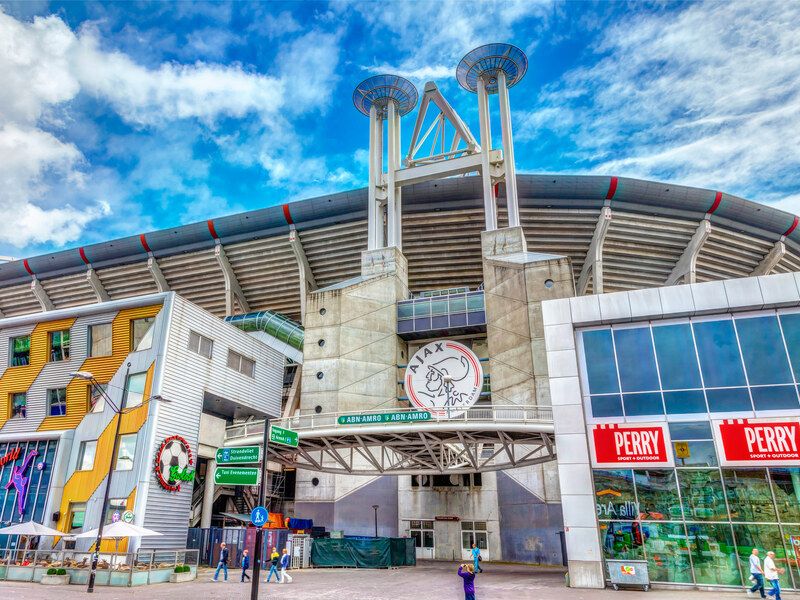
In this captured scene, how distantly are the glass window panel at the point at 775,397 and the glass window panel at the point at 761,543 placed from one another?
442cm

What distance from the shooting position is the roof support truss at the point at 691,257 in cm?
5209

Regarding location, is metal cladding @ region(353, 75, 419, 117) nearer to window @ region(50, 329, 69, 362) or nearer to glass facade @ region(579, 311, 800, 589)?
window @ region(50, 329, 69, 362)

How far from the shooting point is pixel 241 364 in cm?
3991

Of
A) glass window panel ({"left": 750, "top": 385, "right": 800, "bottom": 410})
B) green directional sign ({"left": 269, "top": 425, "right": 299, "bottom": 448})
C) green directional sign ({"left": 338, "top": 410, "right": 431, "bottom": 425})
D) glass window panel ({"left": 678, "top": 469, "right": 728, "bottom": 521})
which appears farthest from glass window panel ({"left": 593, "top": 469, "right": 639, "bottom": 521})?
green directional sign ({"left": 269, "top": 425, "right": 299, "bottom": 448})

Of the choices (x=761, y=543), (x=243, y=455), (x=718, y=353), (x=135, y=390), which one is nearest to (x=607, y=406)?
(x=718, y=353)

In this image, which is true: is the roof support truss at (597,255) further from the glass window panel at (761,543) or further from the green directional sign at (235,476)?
the green directional sign at (235,476)

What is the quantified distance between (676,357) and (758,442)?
4233 mm

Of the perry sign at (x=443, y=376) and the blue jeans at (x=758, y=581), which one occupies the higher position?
the perry sign at (x=443, y=376)

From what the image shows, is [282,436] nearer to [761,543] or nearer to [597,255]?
[761,543]

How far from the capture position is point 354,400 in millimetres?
45688

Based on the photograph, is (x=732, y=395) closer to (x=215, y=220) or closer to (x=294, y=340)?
(x=294, y=340)

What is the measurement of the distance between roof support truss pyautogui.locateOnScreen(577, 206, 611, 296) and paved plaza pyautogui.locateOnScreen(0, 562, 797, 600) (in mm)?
31488

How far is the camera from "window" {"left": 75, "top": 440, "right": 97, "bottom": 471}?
31.6m

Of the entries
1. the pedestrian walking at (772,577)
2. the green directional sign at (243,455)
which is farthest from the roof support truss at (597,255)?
the green directional sign at (243,455)
